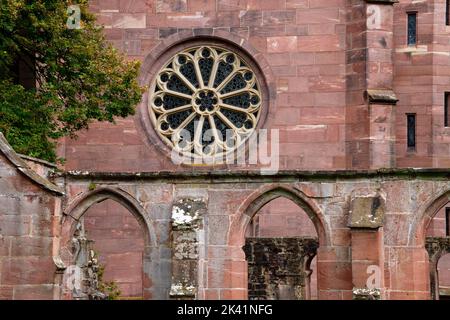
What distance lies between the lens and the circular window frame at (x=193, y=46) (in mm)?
42562

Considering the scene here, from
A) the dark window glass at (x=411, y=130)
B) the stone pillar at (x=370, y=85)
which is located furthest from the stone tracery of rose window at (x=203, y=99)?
the dark window glass at (x=411, y=130)

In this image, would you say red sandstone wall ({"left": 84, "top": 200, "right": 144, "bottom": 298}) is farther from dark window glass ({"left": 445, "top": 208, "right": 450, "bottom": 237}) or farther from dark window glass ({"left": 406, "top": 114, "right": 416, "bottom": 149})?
dark window glass ({"left": 445, "top": 208, "right": 450, "bottom": 237})

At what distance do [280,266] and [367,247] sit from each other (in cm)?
697

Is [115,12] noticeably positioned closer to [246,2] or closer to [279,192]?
[246,2]

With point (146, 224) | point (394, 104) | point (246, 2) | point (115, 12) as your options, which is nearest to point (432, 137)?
point (394, 104)

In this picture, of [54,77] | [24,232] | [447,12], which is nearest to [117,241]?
[54,77]

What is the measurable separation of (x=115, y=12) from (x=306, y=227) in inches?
284

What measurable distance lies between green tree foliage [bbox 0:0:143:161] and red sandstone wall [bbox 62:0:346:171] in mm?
4962

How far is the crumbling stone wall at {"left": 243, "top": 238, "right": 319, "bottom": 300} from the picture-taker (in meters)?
38.9

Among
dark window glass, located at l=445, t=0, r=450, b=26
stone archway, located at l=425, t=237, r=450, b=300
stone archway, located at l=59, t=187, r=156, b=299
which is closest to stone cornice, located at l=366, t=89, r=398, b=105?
dark window glass, located at l=445, t=0, r=450, b=26

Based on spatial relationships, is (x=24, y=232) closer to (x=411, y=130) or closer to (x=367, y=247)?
(x=367, y=247)

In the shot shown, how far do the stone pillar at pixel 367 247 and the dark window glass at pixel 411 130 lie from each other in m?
10.5

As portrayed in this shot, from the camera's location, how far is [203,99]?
43.3m
